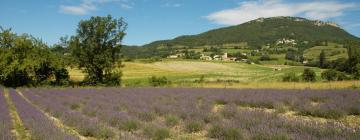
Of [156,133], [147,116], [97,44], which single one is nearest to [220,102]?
[147,116]

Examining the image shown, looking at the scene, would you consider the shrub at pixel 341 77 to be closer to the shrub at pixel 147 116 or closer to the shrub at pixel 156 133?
the shrub at pixel 147 116

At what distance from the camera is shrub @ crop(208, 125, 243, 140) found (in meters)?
7.20

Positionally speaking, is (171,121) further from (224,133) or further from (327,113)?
(327,113)

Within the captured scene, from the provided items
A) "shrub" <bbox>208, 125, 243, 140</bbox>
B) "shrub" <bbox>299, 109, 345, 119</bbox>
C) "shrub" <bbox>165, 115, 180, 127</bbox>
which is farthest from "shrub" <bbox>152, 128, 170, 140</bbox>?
"shrub" <bbox>299, 109, 345, 119</bbox>

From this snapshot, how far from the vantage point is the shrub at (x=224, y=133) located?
7199 millimetres

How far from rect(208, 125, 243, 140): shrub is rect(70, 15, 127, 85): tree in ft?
108

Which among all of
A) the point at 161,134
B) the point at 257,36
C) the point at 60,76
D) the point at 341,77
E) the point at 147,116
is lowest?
the point at 341,77

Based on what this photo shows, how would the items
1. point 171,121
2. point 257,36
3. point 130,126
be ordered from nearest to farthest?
point 130,126, point 171,121, point 257,36

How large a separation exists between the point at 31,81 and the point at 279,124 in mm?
38359

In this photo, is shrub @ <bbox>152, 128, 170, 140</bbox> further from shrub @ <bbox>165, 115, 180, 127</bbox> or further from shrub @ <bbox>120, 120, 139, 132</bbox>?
shrub @ <bbox>165, 115, 180, 127</bbox>

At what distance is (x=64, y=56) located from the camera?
41.4 meters

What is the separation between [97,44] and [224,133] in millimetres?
33945

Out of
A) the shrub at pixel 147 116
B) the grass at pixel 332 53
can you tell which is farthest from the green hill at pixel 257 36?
the shrub at pixel 147 116

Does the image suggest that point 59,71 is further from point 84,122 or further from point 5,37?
point 84,122
